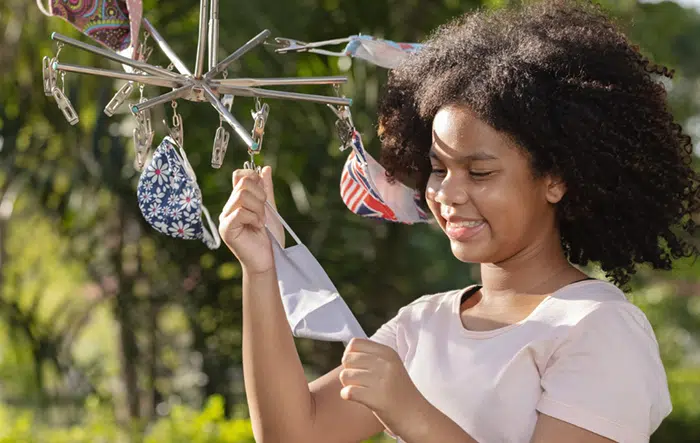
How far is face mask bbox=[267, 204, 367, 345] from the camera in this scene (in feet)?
5.05

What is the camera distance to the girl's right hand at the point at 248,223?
1461 millimetres

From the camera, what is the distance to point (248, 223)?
4.85 feet

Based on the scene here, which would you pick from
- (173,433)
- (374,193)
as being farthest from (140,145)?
(173,433)

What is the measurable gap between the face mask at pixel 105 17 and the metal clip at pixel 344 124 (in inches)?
13.8

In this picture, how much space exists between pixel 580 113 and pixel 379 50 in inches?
17.9

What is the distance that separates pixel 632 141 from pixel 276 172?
2.68 meters

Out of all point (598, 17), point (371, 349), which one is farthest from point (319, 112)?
point (371, 349)

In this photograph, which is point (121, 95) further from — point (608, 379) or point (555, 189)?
point (608, 379)

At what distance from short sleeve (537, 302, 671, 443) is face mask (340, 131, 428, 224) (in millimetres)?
492

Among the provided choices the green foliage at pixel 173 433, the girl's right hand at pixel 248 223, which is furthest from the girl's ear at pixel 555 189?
the green foliage at pixel 173 433

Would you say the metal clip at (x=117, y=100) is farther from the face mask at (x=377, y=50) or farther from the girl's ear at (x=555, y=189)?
the girl's ear at (x=555, y=189)

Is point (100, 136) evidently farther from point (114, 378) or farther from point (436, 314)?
point (436, 314)

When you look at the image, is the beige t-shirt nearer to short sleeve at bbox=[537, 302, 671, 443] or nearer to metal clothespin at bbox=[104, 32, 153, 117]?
short sleeve at bbox=[537, 302, 671, 443]

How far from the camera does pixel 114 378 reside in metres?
4.67
